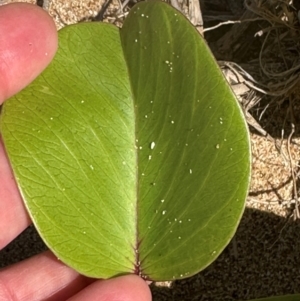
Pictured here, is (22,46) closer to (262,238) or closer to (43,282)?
(43,282)

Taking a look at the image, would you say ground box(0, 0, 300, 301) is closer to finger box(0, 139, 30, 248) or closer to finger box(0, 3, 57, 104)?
finger box(0, 139, 30, 248)

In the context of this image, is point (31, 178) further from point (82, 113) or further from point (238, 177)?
point (238, 177)

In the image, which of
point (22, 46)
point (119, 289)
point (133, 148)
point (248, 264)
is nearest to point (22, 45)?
point (22, 46)

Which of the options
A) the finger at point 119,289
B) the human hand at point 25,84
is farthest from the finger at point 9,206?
the finger at point 119,289

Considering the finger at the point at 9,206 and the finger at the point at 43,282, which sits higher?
the finger at the point at 9,206

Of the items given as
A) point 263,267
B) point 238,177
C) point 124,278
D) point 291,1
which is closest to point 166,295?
point 263,267

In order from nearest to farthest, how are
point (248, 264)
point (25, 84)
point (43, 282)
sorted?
point (25, 84), point (43, 282), point (248, 264)

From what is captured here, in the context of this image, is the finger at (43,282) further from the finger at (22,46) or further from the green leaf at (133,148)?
the finger at (22,46)
